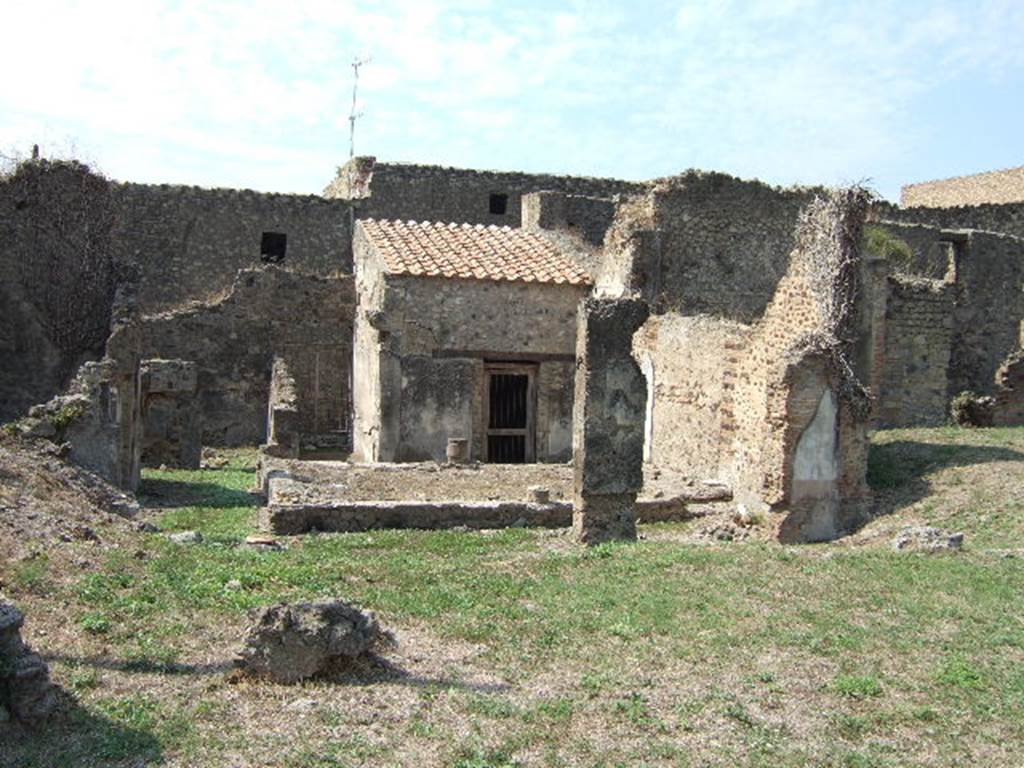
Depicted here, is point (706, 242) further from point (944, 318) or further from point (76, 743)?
point (76, 743)

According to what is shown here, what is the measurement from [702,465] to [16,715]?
12.5 metres

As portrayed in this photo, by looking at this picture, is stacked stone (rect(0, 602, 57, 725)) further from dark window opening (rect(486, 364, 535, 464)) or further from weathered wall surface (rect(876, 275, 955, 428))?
weathered wall surface (rect(876, 275, 955, 428))

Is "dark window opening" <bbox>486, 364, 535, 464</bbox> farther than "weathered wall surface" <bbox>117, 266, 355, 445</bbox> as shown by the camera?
No

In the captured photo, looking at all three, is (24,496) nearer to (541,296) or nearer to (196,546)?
(196,546)

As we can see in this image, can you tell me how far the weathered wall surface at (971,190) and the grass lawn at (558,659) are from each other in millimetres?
31043

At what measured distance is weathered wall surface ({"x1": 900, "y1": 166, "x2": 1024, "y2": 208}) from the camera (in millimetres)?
39062

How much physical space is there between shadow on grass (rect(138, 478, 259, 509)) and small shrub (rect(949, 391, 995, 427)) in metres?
13.6

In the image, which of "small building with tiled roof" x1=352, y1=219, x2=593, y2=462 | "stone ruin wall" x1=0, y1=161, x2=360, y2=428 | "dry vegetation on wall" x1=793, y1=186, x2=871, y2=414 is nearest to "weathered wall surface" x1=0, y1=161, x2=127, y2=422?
"stone ruin wall" x1=0, y1=161, x2=360, y2=428

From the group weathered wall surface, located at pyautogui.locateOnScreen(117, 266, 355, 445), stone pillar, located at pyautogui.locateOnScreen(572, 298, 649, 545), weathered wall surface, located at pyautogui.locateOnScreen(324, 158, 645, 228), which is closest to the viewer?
stone pillar, located at pyautogui.locateOnScreen(572, 298, 649, 545)

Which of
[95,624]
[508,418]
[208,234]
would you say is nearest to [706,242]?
[508,418]

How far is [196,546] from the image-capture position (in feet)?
34.6

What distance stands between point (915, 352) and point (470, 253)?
9.06 m

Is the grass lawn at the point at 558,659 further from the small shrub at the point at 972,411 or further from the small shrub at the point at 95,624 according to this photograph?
the small shrub at the point at 972,411

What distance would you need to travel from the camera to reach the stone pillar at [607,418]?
40.6 feet
